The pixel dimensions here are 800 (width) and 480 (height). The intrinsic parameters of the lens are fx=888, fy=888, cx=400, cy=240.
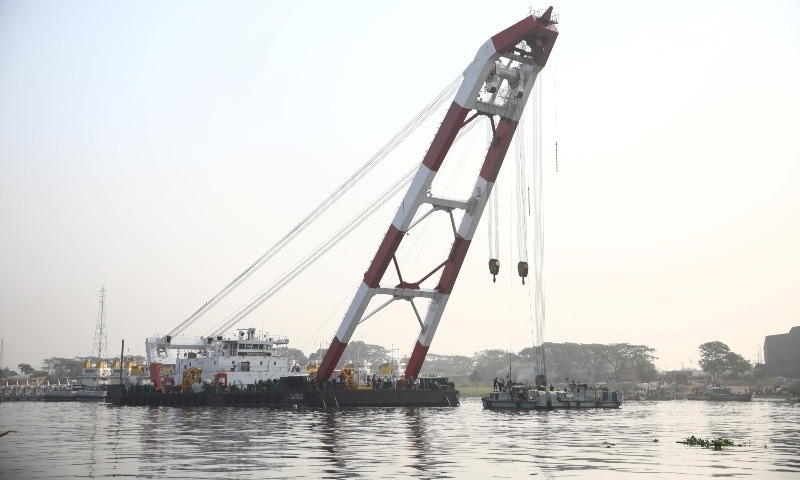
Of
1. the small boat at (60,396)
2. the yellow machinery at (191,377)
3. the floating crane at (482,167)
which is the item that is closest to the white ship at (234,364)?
the yellow machinery at (191,377)

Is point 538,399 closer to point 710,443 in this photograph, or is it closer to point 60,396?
point 710,443

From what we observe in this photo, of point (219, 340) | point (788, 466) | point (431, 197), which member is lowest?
point (788, 466)

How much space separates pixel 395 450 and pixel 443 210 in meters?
29.4

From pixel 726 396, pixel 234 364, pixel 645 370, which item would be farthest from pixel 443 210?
pixel 645 370

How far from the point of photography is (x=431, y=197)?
2030 inches

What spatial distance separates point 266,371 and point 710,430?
1506 inches

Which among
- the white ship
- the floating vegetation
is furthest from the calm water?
the white ship

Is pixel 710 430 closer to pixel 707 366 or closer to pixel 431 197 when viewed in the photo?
pixel 431 197

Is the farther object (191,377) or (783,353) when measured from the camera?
(783,353)

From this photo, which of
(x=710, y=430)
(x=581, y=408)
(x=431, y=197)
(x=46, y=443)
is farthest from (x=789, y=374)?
(x=46, y=443)

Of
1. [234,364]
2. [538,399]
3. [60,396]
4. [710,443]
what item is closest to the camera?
[710,443]

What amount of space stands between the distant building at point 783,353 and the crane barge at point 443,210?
88.0 meters

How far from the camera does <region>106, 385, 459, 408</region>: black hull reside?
178 ft

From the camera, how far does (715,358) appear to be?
138 meters
